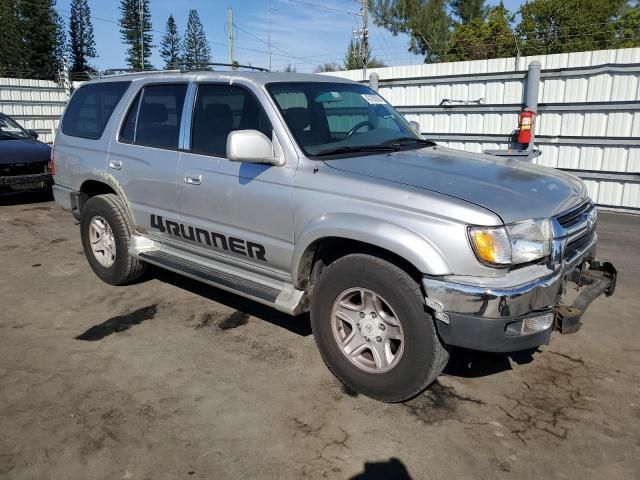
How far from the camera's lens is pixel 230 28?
4441cm

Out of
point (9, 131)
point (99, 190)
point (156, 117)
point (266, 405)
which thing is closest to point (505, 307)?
point (266, 405)

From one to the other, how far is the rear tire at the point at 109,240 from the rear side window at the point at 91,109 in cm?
70

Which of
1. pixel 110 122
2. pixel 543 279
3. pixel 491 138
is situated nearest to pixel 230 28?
pixel 491 138

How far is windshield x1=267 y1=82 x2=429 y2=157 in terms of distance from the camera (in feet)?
12.6

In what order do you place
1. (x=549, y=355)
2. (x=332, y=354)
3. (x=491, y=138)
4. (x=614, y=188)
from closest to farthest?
1. (x=332, y=354)
2. (x=549, y=355)
3. (x=614, y=188)
4. (x=491, y=138)

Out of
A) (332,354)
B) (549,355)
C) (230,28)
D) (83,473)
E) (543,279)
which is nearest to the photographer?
(83,473)

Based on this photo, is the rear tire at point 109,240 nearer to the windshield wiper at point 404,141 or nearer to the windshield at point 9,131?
the windshield wiper at point 404,141

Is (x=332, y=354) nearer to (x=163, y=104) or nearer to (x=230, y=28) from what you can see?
(x=163, y=104)

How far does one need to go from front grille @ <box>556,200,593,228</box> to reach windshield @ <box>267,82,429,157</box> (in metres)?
1.30

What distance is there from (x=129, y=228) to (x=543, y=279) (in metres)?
3.65

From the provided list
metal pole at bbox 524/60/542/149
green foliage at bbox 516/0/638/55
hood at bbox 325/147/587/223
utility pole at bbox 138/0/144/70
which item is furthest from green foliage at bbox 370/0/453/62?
hood at bbox 325/147/587/223

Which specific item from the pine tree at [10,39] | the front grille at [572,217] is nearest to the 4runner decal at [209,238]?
the front grille at [572,217]

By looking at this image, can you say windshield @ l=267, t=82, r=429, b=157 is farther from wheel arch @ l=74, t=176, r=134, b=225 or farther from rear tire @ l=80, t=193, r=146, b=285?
rear tire @ l=80, t=193, r=146, b=285

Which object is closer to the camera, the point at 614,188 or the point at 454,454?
the point at 454,454
